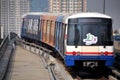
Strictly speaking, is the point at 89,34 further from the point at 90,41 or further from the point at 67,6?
the point at 67,6

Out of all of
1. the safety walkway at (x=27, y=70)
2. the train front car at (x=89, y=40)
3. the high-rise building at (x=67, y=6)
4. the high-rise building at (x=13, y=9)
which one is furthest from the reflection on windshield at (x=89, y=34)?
the high-rise building at (x=13, y=9)

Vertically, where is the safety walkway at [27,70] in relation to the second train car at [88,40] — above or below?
below

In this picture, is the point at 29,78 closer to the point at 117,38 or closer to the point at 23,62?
the point at 23,62

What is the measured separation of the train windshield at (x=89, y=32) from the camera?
21.1 metres

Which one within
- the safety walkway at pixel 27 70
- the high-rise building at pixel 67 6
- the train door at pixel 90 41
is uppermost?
the high-rise building at pixel 67 6

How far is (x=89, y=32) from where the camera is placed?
2119 cm

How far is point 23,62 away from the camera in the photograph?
26.8m

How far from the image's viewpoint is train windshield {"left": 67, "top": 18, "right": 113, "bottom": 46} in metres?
21.1

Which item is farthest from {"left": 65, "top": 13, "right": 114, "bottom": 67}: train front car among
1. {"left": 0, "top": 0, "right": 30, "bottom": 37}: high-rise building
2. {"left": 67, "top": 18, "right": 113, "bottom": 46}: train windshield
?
{"left": 0, "top": 0, "right": 30, "bottom": 37}: high-rise building

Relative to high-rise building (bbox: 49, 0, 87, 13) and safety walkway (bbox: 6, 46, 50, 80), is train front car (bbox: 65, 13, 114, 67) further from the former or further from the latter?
high-rise building (bbox: 49, 0, 87, 13)

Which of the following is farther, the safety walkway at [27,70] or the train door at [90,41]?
the train door at [90,41]

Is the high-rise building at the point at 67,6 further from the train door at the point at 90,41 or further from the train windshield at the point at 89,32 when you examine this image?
the train door at the point at 90,41

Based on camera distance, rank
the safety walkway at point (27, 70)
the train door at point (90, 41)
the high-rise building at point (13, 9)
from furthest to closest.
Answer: the high-rise building at point (13, 9) < the train door at point (90, 41) < the safety walkway at point (27, 70)

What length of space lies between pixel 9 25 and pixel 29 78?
10732 centimetres
